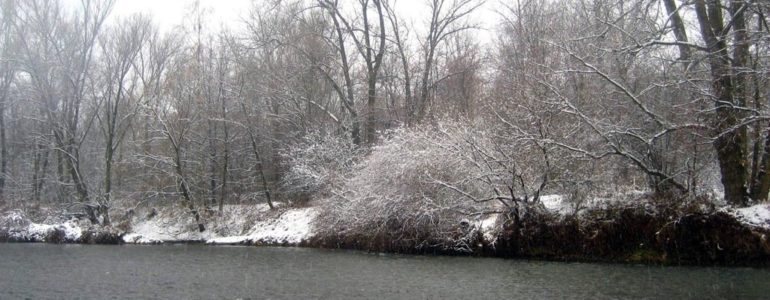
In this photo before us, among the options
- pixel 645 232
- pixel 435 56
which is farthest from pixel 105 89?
pixel 645 232

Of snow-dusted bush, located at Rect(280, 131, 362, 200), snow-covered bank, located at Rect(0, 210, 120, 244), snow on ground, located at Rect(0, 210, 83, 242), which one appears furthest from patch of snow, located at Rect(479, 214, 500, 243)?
snow on ground, located at Rect(0, 210, 83, 242)

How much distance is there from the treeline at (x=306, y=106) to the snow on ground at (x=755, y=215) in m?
2.01

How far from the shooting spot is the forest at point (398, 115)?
651 inches

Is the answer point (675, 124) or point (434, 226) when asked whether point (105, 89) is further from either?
point (675, 124)

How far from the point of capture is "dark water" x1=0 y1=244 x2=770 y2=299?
482 inches

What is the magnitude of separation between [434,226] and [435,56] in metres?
16.9

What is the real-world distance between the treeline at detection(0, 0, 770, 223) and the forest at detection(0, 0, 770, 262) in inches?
4.2

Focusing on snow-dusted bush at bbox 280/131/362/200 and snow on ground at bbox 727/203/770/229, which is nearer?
snow on ground at bbox 727/203/770/229

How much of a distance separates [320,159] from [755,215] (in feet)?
57.7

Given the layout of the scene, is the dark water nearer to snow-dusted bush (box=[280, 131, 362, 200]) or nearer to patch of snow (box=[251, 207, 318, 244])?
patch of snow (box=[251, 207, 318, 244])

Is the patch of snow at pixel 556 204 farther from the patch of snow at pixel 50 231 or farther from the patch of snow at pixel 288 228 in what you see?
the patch of snow at pixel 50 231

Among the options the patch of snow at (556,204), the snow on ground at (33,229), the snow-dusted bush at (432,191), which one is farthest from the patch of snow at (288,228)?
the patch of snow at (556,204)

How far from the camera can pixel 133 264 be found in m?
19.2

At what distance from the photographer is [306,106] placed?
32.0 metres
